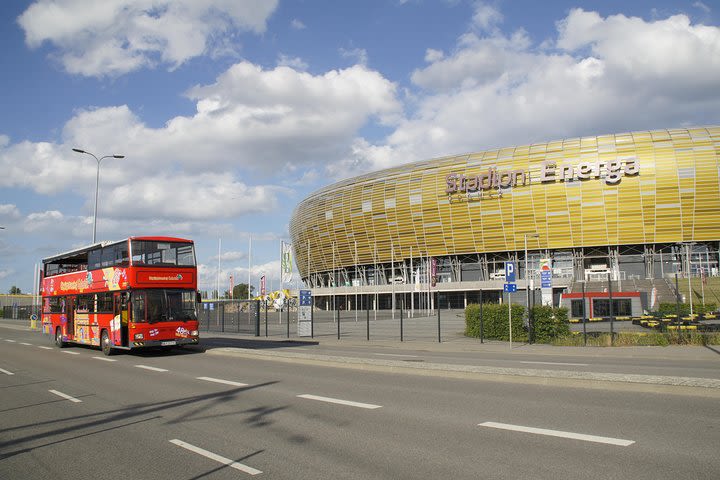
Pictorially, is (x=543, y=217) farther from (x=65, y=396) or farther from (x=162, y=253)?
(x=65, y=396)

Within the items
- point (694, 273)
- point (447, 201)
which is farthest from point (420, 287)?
point (694, 273)

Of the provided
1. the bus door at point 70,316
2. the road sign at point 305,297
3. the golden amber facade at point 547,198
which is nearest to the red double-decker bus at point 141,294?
the bus door at point 70,316

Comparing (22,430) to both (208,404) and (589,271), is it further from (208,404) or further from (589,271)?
(589,271)

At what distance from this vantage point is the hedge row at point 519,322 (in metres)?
25.2

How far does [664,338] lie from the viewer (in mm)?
22719

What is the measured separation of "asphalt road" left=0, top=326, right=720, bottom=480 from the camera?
6168 mm

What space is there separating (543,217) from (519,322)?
173ft

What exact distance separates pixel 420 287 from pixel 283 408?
69937 millimetres

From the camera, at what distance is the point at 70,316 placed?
85.1 ft

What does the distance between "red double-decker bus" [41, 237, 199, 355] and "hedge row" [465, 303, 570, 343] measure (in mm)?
13226

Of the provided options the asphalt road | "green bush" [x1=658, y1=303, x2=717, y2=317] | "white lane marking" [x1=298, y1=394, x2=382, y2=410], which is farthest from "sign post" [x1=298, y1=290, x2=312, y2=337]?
"green bush" [x1=658, y1=303, x2=717, y2=317]

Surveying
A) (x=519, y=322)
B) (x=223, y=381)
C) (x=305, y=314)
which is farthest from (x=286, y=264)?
(x=223, y=381)

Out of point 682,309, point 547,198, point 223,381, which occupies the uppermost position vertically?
point 547,198

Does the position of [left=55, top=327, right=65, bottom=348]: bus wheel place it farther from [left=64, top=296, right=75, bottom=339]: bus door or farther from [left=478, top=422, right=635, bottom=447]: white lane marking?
[left=478, top=422, right=635, bottom=447]: white lane marking
